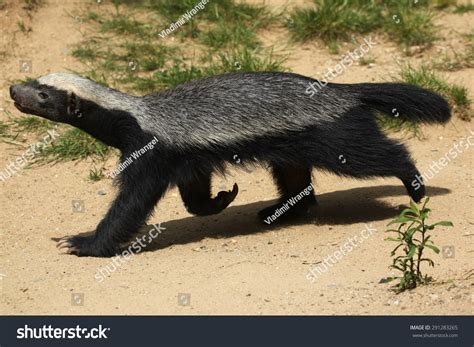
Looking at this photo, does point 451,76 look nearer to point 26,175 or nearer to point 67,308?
point 26,175

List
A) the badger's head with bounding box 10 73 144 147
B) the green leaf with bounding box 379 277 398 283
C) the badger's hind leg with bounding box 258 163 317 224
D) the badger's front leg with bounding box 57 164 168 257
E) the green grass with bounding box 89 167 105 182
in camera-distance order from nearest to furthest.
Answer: the green leaf with bounding box 379 277 398 283 < the badger's front leg with bounding box 57 164 168 257 < the badger's head with bounding box 10 73 144 147 < the badger's hind leg with bounding box 258 163 317 224 < the green grass with bounding box 89 167 105 182

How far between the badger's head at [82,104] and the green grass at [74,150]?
2040 millimetres

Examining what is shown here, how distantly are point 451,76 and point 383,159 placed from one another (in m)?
3.39

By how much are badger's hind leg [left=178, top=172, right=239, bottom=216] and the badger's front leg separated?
0.61 meters

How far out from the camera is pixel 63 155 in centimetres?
1071

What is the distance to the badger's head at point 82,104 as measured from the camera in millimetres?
8484

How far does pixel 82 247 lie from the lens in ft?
27.7

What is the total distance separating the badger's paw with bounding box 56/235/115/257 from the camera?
837 cm

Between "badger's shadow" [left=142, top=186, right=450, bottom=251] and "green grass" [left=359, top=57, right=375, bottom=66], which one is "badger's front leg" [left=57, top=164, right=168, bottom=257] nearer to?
"badger's shadow" [left=142, top=186, right=450, bottom=251]

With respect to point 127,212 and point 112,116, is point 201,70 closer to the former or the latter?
point 112,116

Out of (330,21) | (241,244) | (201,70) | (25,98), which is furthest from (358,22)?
(25,98)

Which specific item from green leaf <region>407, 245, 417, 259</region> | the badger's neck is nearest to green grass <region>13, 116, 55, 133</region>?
the badger's neck

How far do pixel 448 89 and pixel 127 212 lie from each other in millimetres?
4288

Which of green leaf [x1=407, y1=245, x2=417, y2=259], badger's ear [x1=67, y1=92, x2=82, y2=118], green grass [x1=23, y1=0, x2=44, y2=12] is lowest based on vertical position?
green leaf [x1=407, y1=245, x2=417, y2=259]
